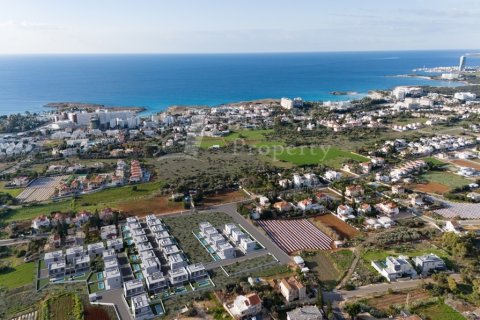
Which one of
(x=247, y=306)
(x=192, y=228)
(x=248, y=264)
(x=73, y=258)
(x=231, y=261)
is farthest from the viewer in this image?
(x=192, y=228)

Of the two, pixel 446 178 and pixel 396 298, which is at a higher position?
pixel 396 298

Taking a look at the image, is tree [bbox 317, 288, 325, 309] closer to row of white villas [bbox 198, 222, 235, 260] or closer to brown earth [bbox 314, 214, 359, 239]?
row of white villas [bbox 198, 222, 235, 260]

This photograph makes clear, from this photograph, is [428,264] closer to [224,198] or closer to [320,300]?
[320,300]

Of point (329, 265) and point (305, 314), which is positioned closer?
point (305, 314)

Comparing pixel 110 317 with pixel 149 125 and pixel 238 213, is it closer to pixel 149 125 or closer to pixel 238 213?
pixel 238 213

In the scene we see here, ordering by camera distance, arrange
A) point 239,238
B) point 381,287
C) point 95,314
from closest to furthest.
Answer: point 95,314 → point 381,287 → point 239,238

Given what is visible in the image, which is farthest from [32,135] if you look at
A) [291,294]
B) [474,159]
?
[474,159]

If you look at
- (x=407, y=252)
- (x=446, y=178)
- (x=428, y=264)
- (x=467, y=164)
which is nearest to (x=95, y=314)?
(x=428, y=264)
